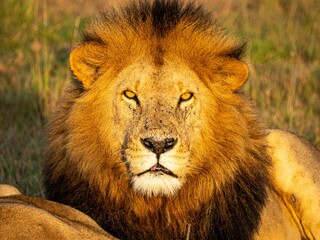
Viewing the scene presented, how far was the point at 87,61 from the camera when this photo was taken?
Result: 178 inches

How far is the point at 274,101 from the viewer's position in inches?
317

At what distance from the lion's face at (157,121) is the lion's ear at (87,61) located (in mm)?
153

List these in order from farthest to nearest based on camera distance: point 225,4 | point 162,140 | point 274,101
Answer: point 225,4
point 274,101
point 162,140

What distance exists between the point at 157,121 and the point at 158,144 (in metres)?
0.18

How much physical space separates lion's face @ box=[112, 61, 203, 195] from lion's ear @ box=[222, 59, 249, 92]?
17 centimetres

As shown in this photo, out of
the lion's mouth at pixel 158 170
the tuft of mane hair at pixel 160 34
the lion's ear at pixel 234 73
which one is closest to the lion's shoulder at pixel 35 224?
the lion's mouth at pixel 158 170

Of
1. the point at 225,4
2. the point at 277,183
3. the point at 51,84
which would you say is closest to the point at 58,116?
the point at 277,183

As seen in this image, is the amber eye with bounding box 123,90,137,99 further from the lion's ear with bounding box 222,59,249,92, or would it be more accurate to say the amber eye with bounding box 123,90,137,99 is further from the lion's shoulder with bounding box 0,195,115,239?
the lion's shoulder with bounding box 0,195,115,239

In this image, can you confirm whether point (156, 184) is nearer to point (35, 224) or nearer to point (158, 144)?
point (158, 144)

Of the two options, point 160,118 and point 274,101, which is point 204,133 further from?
point 274,101

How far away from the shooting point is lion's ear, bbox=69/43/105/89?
450cm

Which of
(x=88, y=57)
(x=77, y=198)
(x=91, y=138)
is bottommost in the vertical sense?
(x=77, y=198)

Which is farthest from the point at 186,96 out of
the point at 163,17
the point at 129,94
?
the point at 163,17

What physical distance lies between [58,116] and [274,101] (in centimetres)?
363
